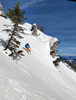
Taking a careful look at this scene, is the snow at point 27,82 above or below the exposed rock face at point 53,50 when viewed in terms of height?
below

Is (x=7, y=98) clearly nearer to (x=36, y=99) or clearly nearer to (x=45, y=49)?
(x=36, y=99)

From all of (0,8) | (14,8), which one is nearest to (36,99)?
(14,8)

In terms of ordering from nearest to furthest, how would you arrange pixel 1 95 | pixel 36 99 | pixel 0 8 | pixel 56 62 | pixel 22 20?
pixel 1 95 < pixel 36 99 < pixel 22 20 < pixel 56 62 < pixel 0 8

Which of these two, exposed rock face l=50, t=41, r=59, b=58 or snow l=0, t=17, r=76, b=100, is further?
exposed rock face l=50, t=41, r=59, b=58

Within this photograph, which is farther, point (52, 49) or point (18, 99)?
point (52, 49)

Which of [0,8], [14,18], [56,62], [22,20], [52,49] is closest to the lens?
[14,18]

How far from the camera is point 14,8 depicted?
11.4 meters

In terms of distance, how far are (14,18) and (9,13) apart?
3.43 feet

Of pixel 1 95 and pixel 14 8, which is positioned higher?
pixel 14 8

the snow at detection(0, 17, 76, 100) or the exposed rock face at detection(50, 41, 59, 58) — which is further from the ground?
the exposed rock face at detection(50, 41, 59, 58)

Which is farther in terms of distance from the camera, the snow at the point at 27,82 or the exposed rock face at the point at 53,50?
the exposed rock face at the point at 53,50

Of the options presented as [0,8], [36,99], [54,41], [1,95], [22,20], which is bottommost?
[1,95]

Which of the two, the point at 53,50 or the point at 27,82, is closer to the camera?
the point at 27,82

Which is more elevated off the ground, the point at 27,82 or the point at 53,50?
the point at 53,50
